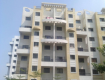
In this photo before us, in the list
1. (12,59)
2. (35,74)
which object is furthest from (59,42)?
(12,59)

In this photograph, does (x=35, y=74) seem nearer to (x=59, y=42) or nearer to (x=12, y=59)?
(x=59, y=42)

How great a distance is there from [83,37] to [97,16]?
20.2 feet

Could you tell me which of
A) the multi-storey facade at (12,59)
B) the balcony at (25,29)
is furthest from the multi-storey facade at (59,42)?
the multi-storey facade at (12,59)

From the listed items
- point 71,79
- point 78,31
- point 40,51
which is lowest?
point 71,79

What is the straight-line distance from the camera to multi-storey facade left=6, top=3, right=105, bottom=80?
21672mm

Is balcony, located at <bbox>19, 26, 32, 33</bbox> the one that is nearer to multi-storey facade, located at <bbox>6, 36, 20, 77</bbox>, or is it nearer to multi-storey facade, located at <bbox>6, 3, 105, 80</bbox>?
multi-storey facade, located at <bbox>6, 3, 105, 80</bbox>

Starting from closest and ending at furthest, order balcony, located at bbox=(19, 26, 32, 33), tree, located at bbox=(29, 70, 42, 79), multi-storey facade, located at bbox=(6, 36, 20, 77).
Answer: tree, located at bbox=(29, 70, 42, 79), balcony, located at bbox=(19, 26, 32, 33), multi-storey facade, located at bbox=(6, 36, 20, 77)

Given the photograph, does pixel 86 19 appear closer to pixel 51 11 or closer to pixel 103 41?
pixel 103 41

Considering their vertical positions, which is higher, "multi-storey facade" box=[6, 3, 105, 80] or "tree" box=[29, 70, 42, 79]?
"multi-storey facade" box=[6, 3, 105, 80]

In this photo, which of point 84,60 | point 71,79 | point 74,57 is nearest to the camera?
point 71,79

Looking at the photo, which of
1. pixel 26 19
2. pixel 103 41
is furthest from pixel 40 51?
pixel 103 41

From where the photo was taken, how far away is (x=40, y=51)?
22.0 metres

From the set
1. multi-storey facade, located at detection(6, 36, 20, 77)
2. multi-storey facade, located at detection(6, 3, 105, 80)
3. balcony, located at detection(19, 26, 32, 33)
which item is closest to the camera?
multi-storey facade, located at detection(6, 3, 105, 80)

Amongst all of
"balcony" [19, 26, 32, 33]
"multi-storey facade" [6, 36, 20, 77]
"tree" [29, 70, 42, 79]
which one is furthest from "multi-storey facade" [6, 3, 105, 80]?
"multi-storey facade" [6, 36, 20, 77]
